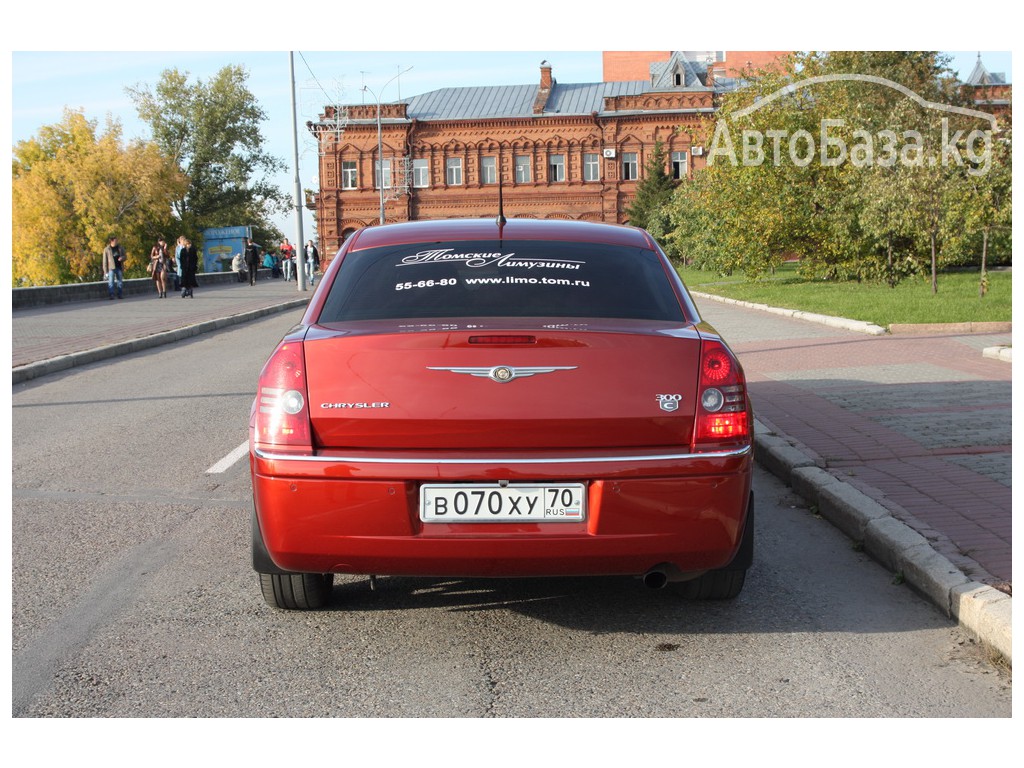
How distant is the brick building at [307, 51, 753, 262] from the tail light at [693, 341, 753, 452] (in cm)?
7609

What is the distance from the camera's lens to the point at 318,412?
4.21m

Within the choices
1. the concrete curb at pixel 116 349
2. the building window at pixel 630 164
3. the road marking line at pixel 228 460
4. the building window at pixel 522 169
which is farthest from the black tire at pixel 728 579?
the building window at pixel 522 169

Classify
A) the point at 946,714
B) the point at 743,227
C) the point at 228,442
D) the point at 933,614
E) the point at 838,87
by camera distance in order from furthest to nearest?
the point at 838,87
the point at 743,227
the point at 228,442
the point at 933,614
the point at 946,714

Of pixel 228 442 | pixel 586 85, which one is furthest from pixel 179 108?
pixel 228 442

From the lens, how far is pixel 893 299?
24422mm

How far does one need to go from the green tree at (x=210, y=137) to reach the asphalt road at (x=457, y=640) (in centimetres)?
8155

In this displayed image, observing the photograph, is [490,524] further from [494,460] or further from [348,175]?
[348,175]

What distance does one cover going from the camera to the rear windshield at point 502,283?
468 cm

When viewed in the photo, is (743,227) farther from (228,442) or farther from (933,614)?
(933,614)

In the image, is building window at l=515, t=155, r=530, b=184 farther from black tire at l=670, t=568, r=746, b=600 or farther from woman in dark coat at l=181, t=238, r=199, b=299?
black tire at l=670, t=568, r=746, b=600

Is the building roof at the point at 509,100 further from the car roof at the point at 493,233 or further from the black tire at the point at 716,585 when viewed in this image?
the black tire at the point at 716,585

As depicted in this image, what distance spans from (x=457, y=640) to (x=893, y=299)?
2182 centimetres
